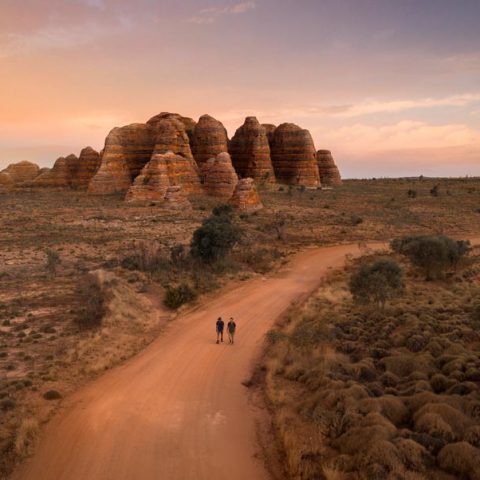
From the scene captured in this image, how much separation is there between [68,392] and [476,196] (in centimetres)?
7390

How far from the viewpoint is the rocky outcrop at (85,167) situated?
3088 inches

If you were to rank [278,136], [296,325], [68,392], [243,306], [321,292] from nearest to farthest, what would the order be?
1. [68,392]
2. [296,325]
3. [243,306]
4. [321,292]
5. [278,136]

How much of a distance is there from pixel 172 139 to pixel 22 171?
4644cm

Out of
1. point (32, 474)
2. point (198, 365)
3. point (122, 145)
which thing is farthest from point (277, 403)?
point (122, 145)

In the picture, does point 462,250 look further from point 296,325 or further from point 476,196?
point 476,196

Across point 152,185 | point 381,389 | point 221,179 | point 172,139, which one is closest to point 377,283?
point 381,389

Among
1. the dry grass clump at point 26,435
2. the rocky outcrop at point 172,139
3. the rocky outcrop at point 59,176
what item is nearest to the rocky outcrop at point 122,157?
the rocky outcrop at point 172,139

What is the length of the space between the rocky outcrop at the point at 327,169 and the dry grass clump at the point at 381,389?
65.8 meters

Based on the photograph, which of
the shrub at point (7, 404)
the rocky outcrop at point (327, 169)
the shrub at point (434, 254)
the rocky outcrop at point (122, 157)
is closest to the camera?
the shrub at point (7, 404)

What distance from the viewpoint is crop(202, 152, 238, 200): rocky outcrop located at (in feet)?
204

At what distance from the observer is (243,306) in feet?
78.6

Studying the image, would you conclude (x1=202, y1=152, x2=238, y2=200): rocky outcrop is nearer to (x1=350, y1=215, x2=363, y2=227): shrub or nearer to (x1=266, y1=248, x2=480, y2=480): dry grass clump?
(x1=350, y1=215, x2=363, y2=227): shrub

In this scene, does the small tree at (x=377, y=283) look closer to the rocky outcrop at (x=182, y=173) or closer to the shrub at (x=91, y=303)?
the shrub at (x=91, y=303)

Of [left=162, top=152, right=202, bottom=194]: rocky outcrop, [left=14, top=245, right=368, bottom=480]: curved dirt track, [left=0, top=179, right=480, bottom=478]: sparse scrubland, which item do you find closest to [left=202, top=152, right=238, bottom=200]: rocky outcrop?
[left=162, top=152, right=202, bottom=194]: rocky outcrop
